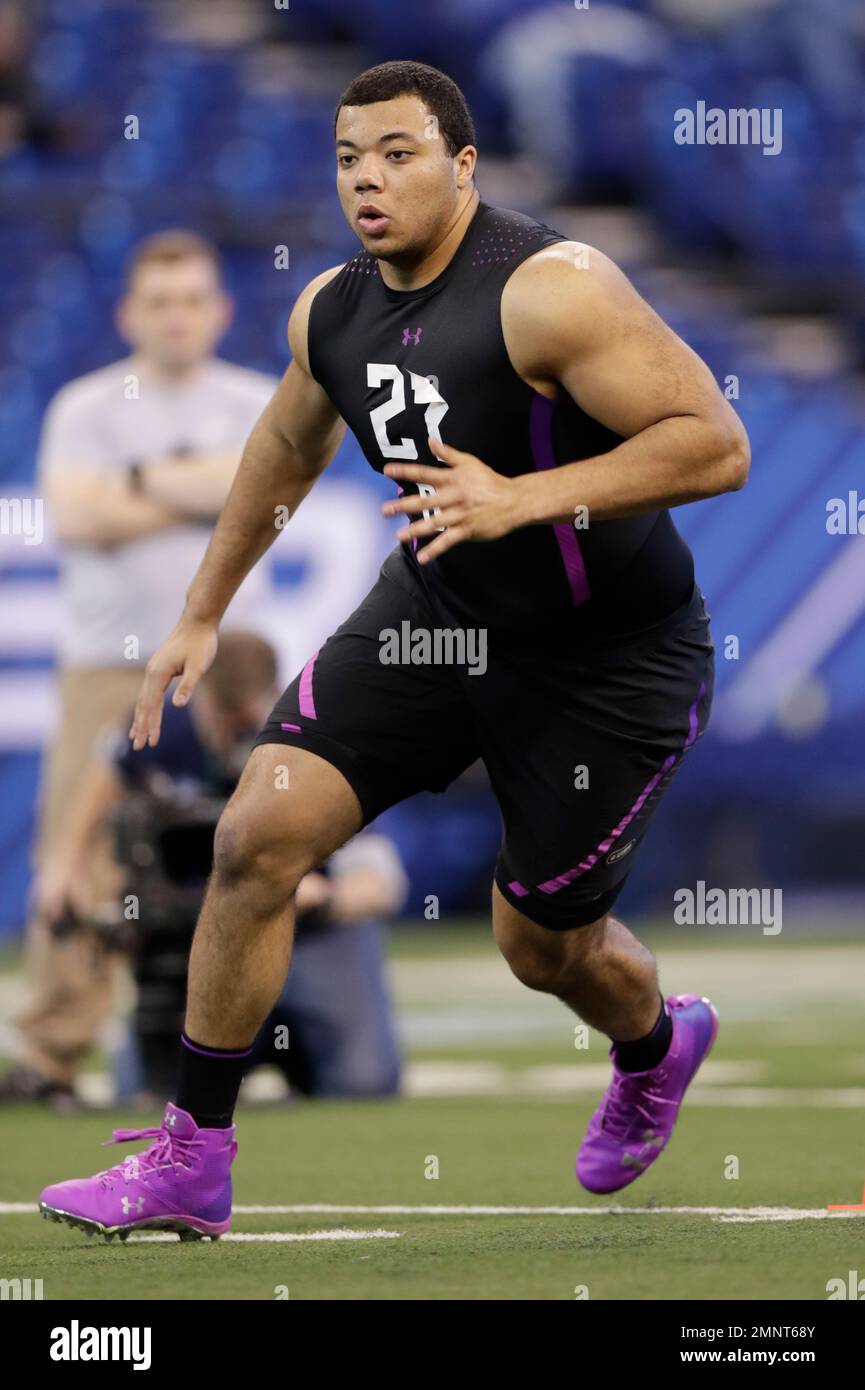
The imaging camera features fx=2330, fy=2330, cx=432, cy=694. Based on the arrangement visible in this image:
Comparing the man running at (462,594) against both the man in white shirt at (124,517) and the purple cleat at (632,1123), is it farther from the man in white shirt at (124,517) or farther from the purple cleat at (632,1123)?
the man in white shirt at (124,517)

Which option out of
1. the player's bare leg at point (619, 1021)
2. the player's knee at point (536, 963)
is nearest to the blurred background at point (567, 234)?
the player's bare leg at point (619, 1021)

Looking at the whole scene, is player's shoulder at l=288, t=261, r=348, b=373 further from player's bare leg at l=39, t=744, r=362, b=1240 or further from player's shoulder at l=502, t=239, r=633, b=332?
player's bare leg at l=39, t=744, r=362, b=1240

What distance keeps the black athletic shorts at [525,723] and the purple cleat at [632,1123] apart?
0.52 meters

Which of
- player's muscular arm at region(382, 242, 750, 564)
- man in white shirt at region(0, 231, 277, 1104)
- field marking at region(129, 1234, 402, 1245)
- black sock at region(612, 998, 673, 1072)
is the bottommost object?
field marking at region(129, 1234, 402, 1245)

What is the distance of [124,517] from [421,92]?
364 centimetres

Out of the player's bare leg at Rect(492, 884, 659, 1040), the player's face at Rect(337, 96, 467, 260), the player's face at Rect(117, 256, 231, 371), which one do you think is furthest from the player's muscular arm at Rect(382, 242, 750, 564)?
the player's face at Rect(117, 256, 231, 371)

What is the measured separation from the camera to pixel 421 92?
4219mm

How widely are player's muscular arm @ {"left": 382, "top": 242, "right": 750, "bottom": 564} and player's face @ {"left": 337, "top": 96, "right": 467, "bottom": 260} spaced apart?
9.6 inches

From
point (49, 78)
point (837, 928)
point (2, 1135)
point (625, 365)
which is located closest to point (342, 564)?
point (837, 928)

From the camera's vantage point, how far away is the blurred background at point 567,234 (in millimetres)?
12945

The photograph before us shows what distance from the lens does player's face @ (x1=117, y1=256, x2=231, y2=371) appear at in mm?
7863

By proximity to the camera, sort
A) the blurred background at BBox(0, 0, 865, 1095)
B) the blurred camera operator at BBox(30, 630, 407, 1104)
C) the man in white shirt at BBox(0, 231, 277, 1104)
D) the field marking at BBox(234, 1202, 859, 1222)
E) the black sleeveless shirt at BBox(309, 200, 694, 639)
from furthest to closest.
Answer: the blurred background at BBox(0, 0, 865, 1095), the man in white shirt at BBox(0, 231, 277, 1104), the blurred camera operator at BBox(30, 630, 407, 1104), the field marking at BBox(234, 1202, 859, 1222), the black sleeveless shirt at BBox(309, 200, 694, 639)

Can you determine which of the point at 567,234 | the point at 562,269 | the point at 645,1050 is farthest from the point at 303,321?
the point at 567,234
